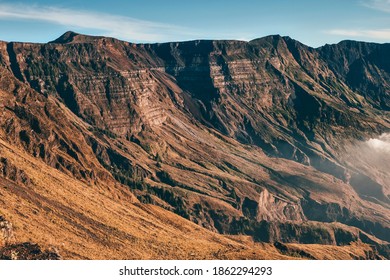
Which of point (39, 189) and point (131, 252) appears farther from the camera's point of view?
point (39, 189)

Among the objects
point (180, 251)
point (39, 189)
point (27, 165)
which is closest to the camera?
point (180, 251)

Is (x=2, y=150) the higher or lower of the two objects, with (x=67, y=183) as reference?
higher

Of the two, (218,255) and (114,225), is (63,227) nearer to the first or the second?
(114,225)

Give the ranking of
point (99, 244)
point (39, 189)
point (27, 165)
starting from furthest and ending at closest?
1. point (27, 165)
2. point (39, 189)
3. point (99, 244)

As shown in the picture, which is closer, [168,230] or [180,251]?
[180,251]

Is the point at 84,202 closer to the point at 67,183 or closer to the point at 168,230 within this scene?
the point at 67,183

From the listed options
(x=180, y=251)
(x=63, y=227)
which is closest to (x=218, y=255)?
(x=180, y=251)

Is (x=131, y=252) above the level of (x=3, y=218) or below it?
below
